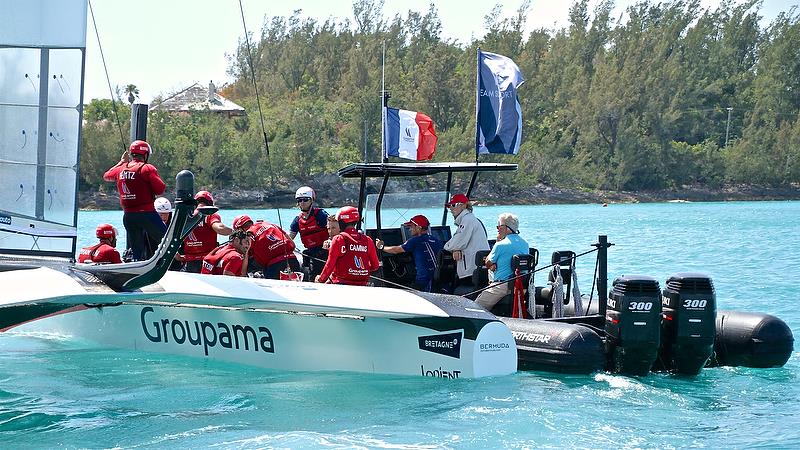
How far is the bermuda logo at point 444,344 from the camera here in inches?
338

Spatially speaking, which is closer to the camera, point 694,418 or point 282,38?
point 694,418

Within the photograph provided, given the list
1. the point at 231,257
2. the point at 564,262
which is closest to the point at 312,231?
the point at 231,257

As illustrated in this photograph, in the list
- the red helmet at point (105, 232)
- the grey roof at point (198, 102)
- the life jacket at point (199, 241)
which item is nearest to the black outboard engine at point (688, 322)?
the life jacket at point (199, 241)

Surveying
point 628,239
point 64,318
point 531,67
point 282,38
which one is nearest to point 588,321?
point 64,318

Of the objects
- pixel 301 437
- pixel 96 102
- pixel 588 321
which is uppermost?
pixel 96 102

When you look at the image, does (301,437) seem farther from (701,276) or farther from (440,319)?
(701,276)

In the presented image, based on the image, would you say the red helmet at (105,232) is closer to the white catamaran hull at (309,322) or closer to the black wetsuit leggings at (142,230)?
the black wetsuit leggings at (142,230)

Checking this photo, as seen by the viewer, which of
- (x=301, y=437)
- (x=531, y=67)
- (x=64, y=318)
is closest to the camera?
(x=301, y=437)

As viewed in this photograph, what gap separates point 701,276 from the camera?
912cm

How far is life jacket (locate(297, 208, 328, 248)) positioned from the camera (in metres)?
11.3

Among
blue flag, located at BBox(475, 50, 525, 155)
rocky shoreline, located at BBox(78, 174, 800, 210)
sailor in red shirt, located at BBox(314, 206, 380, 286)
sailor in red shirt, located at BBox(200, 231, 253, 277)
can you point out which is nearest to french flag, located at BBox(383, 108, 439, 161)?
blue flag, located at BBox(475, 50, 525, 155)

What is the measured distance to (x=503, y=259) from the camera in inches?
396

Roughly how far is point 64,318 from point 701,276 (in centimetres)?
648

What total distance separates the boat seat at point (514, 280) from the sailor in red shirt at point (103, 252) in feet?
12.0
